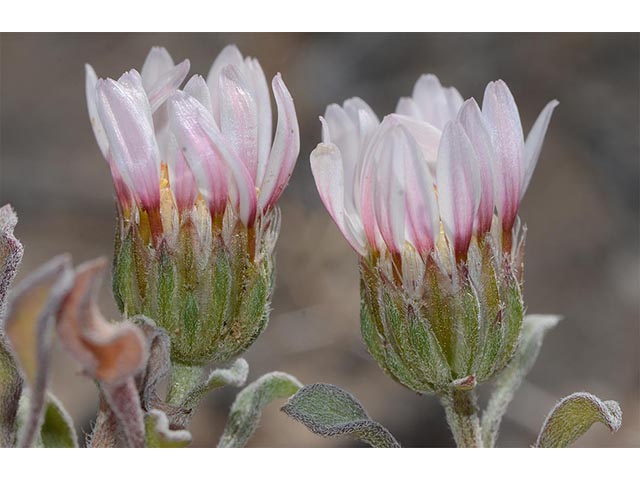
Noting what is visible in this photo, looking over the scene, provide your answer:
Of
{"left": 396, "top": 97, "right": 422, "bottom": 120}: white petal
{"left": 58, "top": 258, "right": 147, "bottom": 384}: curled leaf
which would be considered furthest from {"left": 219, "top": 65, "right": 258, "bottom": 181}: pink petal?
{"left": 58, "top": 258, "right": 147, "bottom": 384}: curled leaf

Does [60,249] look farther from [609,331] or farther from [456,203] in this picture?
[456,203]

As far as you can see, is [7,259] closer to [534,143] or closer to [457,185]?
[457,185]

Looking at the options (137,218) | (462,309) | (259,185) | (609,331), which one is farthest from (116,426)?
(609,331)

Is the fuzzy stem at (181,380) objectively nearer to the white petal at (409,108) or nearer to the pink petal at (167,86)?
the pink petal at (167,86)

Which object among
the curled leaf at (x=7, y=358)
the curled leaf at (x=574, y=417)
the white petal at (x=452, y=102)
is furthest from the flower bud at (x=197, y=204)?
the curled leaf at (x=574, y=417)

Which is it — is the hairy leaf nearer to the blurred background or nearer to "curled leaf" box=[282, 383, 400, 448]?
"curled leaf" box=[282, 383, 400, 448]

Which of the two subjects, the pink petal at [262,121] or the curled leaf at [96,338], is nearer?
the curled leaf at [96,338]

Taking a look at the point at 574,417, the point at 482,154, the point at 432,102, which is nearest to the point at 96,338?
the point at 482,154
